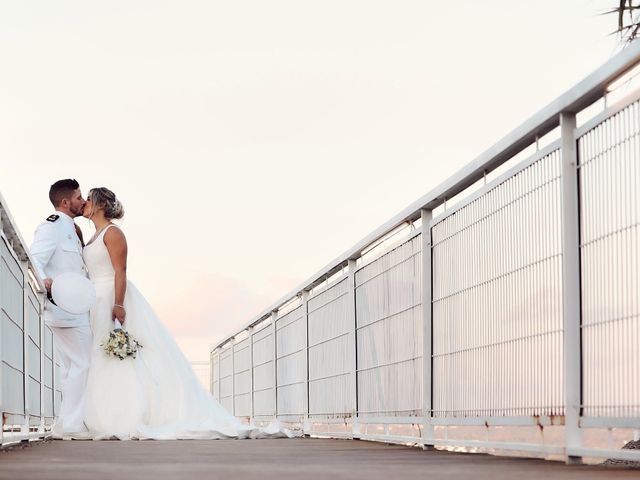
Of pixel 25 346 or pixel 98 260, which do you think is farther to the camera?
pixel 98 260

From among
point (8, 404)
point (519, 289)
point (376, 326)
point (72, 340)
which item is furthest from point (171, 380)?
point (519, 289)

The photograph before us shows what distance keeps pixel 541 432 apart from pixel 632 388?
37.2 inches

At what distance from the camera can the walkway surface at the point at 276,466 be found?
4.68 m

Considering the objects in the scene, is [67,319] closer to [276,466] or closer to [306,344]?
A: [306,344]

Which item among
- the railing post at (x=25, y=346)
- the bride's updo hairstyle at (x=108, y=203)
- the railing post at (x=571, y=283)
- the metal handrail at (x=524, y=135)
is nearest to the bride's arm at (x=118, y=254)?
the bride's updo hairstyle at (x=108, y=203)

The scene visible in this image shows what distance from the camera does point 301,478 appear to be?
178 inches

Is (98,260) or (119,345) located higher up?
(98,260)

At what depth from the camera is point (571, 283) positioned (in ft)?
17.7

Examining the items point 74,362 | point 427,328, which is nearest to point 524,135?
point 427,328

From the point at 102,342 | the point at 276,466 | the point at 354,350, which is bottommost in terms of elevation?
the point at 276,466

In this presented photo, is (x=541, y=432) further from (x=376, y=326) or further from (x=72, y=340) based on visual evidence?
(x=72, y=340)

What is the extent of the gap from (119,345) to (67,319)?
1.97 feet

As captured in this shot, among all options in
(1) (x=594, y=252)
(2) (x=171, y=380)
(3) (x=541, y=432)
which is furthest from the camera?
(2) (x=171, y=380)

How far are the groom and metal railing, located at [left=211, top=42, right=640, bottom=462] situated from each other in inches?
112
